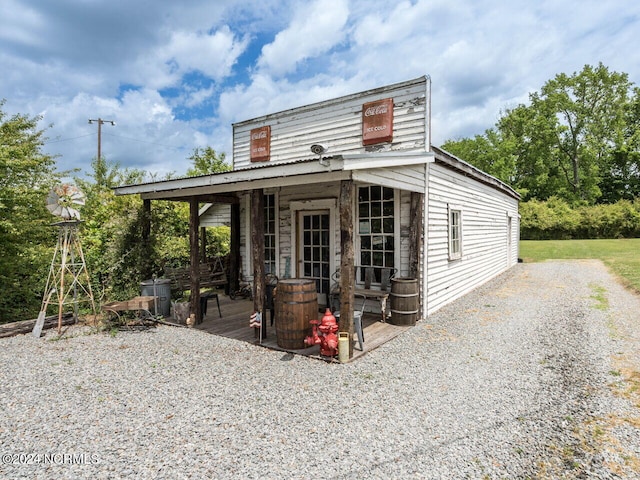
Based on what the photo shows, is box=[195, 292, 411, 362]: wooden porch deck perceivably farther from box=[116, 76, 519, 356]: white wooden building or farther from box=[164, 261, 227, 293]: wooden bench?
box=[164, 261, 227, 293]: wooden bench

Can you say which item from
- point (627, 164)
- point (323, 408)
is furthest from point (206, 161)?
point (627, 164)

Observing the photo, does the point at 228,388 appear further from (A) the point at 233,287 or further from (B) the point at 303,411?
(A) the point at 233,287

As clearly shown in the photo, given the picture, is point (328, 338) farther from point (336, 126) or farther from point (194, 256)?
point (336, 126)

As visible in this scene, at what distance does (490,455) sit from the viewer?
8.96 ft

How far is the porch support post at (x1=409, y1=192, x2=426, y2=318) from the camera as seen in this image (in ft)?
22.1

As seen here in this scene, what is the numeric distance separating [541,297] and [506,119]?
3659 centimetres

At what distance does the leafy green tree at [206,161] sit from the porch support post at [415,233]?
19489 mm

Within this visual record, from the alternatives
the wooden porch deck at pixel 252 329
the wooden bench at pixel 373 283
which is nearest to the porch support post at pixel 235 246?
the wooden porch deck at pixel 252 329

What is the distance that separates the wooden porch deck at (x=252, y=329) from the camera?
5.23 metres

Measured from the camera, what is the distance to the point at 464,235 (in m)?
9.40

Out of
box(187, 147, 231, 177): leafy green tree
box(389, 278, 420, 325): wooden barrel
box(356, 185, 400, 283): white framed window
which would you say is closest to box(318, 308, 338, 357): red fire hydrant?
box(389, 278, 420, 325): wooden barrel

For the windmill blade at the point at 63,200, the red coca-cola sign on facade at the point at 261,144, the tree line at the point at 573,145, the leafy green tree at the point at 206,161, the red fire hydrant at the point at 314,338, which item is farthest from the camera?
the tree line at the point at 573,145

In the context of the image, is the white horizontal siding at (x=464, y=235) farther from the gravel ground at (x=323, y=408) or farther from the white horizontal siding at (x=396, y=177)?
the gravel ground at (x=323, y=408)

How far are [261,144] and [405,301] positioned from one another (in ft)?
19.7
